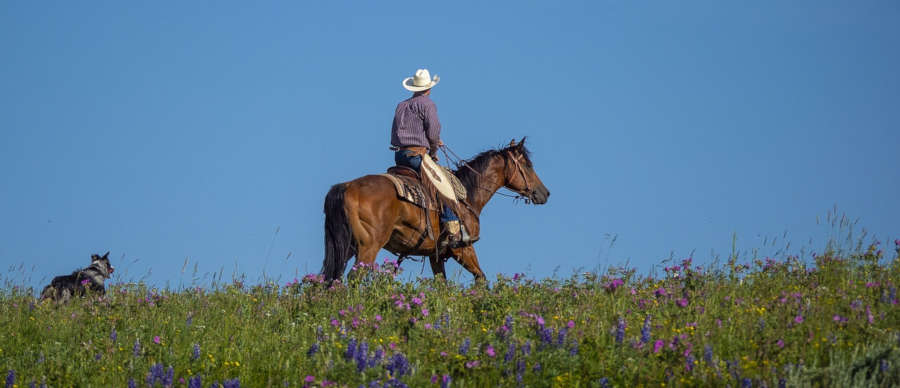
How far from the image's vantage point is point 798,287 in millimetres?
8703

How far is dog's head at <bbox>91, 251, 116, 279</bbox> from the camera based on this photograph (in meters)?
14.0

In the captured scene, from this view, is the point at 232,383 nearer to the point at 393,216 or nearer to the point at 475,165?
the point at 393,216

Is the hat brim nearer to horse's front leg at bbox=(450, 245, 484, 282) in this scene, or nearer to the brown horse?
the brown horse

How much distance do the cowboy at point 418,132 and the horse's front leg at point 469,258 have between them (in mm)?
395

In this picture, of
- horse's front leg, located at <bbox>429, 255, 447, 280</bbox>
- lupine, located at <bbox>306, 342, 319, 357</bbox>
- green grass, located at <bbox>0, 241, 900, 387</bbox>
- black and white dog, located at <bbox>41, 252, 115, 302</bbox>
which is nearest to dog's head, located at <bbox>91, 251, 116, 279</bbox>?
black and white dog, located at <bbox>41, 252, 115, 302</bbox>

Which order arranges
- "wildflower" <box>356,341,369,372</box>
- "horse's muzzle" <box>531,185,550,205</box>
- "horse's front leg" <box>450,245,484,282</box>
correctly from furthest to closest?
"horse's muzzle" <box>531,185,550,205</box> < "horse's front leg" <box>450,245,484,282</box> < "wildflower" <box>356,341,369,372</box>

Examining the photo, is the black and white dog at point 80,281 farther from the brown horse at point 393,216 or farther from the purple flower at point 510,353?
the purple flower at point 510,353

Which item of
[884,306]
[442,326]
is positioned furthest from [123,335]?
[884,306]

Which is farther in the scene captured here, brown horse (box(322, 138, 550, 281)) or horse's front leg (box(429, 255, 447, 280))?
horse's front leg (box(429, 255, 447, 280))

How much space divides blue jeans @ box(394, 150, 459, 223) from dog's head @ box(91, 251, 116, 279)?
→ 4972 millimetres

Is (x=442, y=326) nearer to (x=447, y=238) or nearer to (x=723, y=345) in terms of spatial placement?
(x=723, y=345)

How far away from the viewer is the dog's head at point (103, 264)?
14026 mm

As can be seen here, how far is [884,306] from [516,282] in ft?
11.4

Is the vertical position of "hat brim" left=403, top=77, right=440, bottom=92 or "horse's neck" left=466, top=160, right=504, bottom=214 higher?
"hat brim" left=403, top=77, right=440, bottom=92
